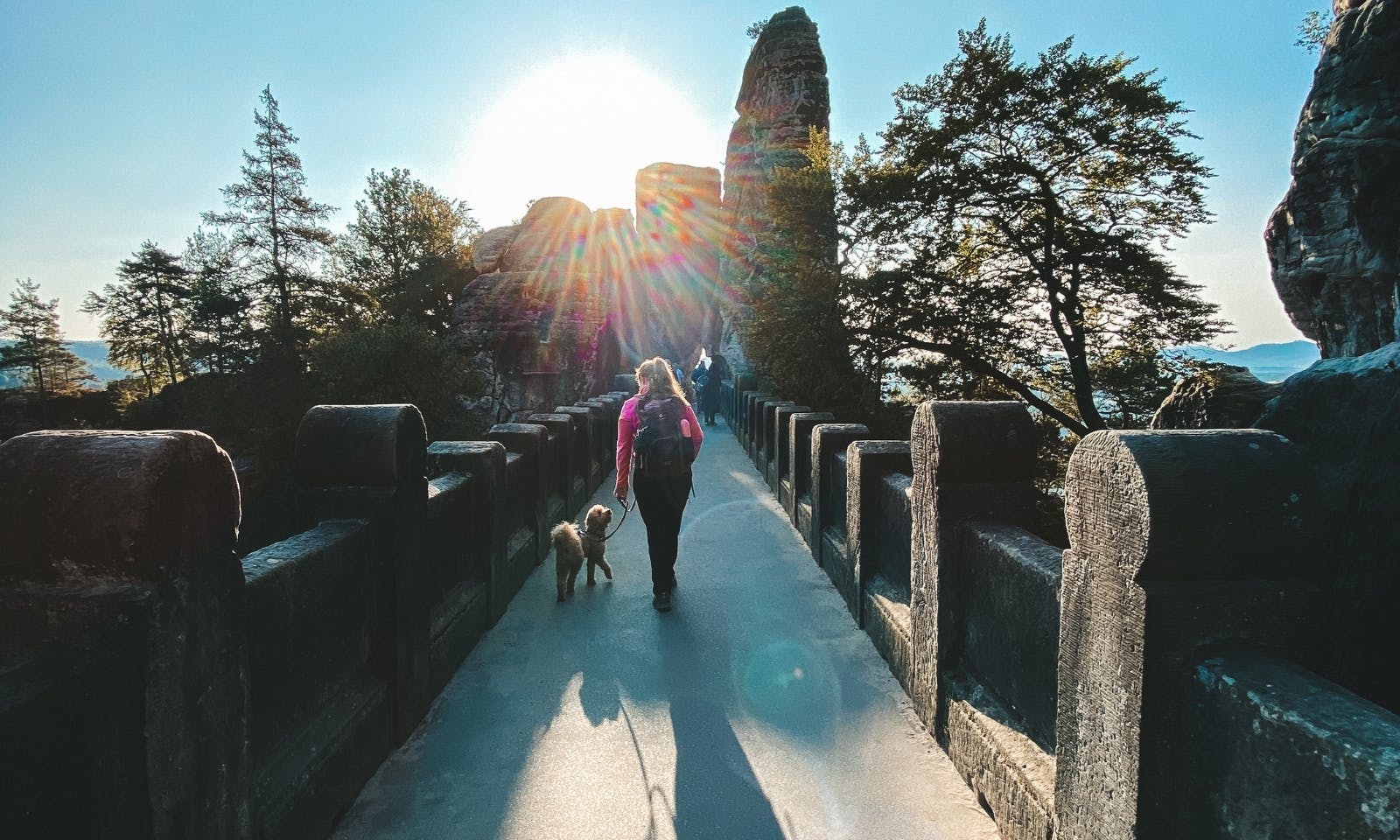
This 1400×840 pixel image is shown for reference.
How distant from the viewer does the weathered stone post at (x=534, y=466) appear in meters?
6.66

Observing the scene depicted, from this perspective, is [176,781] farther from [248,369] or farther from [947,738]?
[248,369]

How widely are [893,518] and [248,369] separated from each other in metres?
30.4

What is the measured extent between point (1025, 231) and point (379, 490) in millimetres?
→ 15138

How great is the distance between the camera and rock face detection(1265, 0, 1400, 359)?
12.0 meters

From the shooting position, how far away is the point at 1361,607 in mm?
2064

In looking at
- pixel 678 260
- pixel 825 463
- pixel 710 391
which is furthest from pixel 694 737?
pixel 678 260

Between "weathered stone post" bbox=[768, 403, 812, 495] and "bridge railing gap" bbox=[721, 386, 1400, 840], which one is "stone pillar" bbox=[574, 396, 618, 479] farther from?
"bridge railing gap" bbox=[721, 386, 1400, 840]

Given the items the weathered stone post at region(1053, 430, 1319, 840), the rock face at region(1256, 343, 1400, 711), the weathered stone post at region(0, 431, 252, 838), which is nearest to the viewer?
the weathered stone post at region(0, 431, 252, 838)

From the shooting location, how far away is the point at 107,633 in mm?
1683

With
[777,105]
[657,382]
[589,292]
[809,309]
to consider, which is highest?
[777,105]

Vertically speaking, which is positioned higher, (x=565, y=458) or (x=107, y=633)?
(x=107, y=633)

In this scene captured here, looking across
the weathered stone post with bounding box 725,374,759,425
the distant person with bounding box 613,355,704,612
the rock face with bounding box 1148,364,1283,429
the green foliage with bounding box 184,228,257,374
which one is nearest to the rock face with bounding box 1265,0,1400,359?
the rock face with bounding box 1148,364,1283,429

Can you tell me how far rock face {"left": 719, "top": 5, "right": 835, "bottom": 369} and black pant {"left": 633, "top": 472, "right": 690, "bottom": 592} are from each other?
3321 centimetres

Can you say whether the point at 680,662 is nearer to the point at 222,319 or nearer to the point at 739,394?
the point at 739,394
